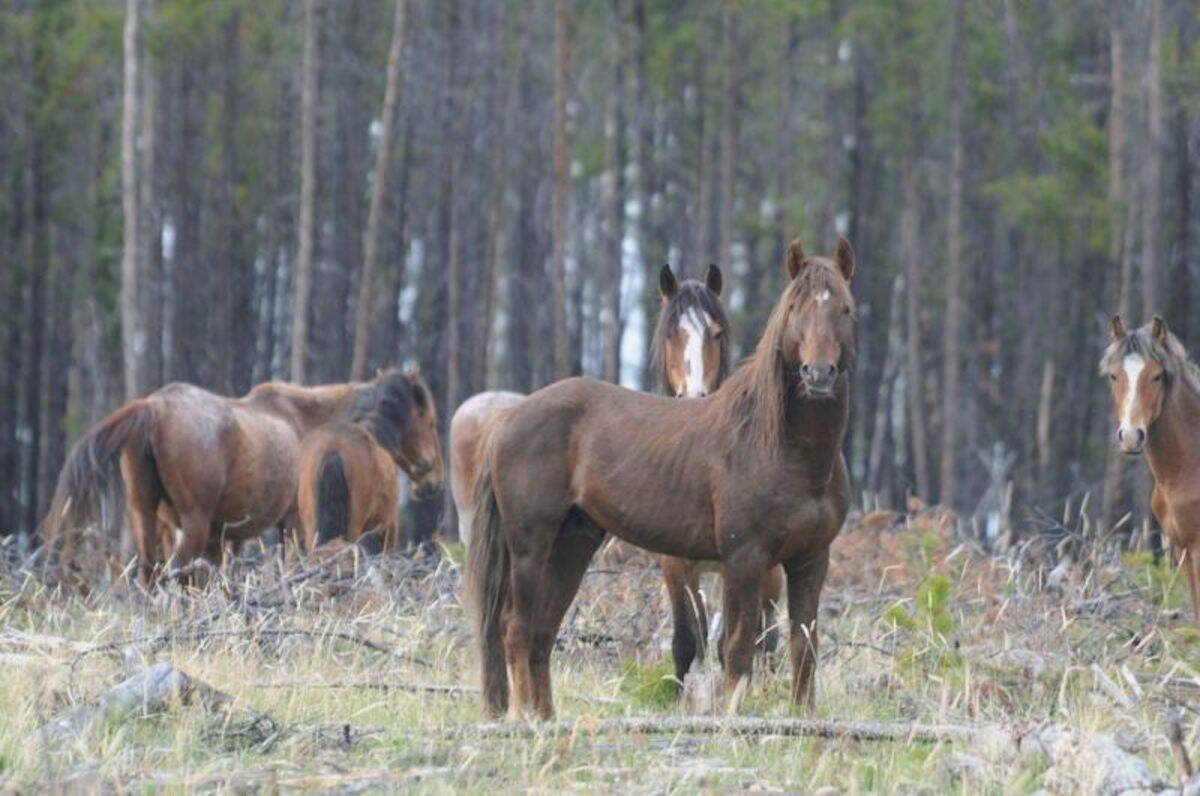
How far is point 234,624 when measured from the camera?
924 centimetres

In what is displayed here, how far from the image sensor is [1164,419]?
10750 millimetres

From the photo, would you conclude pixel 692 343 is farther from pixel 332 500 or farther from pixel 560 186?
pixel 560 186

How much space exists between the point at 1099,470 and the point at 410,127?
15134mm

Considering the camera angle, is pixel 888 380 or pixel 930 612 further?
pixel 888 380

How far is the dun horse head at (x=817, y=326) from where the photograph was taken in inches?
292

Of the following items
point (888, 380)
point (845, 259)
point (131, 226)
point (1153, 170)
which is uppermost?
point (1153, 170)

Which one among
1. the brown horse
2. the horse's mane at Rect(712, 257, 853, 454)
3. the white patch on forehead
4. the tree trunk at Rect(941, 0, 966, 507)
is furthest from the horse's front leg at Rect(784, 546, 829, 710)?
the tree trunk at Rect(941, 0, 966, 507)

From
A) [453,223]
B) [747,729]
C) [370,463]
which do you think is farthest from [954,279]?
[747,729]

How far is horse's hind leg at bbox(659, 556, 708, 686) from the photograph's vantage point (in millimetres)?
8891

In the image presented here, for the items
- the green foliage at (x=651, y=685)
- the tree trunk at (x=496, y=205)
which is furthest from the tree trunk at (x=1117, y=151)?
the green foliage at (x=651, y=685)

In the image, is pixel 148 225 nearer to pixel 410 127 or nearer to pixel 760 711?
pixel 410 127

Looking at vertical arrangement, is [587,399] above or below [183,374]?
above

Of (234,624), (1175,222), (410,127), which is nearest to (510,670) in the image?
(234,624)

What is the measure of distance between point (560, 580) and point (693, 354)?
194 centimetres
